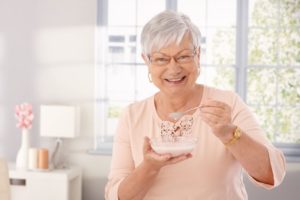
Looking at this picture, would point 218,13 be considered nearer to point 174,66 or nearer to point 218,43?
point 218,43

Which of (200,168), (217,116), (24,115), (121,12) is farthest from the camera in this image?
(121,12)

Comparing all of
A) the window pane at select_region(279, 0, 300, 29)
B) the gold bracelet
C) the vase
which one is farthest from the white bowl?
the window pane at select_region(279, 0, 300, 29)

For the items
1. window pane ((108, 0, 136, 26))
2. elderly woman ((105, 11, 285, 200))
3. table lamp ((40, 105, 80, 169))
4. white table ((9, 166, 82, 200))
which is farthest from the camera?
window pane ((108, 0, 136, 26))

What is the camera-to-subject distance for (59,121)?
4031mm

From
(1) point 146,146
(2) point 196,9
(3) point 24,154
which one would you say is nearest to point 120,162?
(1) point 146,146

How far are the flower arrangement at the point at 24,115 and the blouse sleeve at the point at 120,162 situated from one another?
2.52 metres

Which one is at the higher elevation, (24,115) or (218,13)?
(218,13)

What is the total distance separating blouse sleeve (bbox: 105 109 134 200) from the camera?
168 cm

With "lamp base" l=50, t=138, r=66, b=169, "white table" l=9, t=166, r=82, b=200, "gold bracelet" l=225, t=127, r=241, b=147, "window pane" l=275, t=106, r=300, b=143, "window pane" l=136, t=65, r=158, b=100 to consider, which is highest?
"window pane" l=136, t=65, r=158, b=100

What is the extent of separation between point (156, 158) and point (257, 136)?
1.15 feet

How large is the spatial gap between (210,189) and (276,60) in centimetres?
300

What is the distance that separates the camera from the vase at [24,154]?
13.3 ft

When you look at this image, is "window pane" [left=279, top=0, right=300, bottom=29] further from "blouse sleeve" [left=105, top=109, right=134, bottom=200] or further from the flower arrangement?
"blouse sleeve" [left=105, top=109, right=134, bottom=200]

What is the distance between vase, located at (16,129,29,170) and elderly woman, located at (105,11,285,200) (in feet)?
8.20
